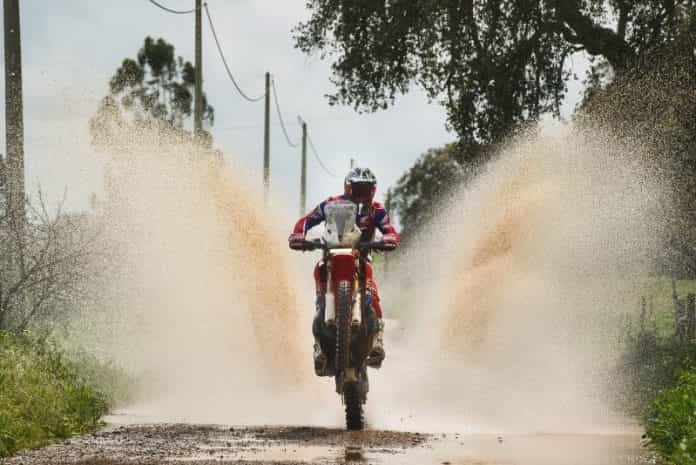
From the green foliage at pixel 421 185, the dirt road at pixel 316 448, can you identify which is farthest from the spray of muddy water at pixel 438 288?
the green foliage at pixel 421 185

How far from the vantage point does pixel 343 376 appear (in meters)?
13.6

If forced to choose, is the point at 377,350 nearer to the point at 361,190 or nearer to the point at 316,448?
the point at 361,190

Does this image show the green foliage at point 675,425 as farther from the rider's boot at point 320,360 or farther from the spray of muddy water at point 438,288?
the rider's boot at point 320,360

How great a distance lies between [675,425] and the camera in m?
12.3

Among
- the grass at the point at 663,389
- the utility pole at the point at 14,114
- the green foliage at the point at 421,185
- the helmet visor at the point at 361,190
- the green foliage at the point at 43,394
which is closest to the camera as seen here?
the grass at the point at 663,389

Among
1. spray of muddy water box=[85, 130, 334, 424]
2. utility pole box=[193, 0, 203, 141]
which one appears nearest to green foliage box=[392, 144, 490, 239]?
utility pole box=[193, 0, 203, 141]

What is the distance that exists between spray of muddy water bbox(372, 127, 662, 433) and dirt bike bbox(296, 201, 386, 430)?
4.76 metres

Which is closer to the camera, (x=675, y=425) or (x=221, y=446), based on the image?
(x=221, y=446)

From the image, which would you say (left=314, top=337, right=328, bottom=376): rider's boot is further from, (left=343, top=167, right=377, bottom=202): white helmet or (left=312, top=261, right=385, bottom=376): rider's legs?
(left=343, top=167, right=377, bottom=202): white helmet

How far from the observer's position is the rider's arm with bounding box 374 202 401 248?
1384 centimetres

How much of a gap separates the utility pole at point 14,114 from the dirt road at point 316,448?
5714mm

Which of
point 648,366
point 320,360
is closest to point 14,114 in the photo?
point 320,360

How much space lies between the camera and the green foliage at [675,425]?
11.0m

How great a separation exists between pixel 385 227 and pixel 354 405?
1.78 metres
